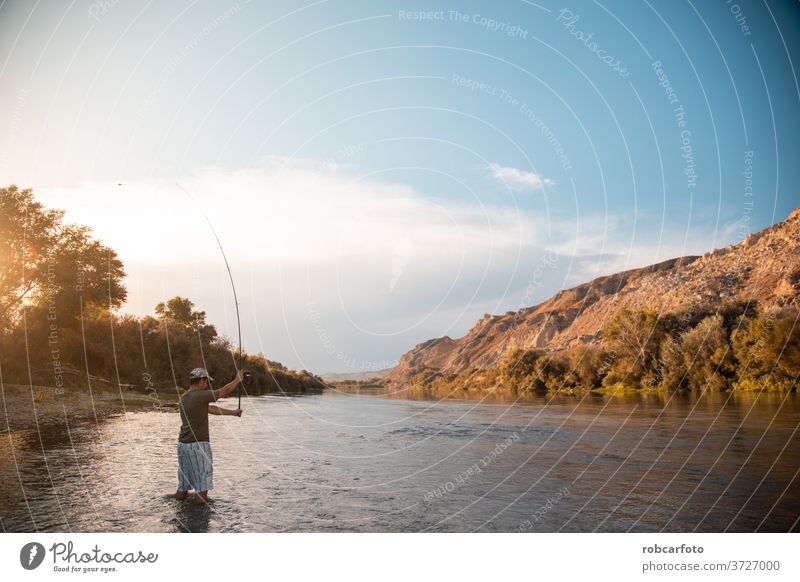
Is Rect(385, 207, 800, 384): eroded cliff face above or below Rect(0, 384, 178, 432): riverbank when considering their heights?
above

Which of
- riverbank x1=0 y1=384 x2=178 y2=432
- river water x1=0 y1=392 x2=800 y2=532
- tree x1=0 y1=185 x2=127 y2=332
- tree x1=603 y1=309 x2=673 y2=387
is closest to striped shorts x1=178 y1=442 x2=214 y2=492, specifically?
river water x1=0 y1=392 x2=800 y2=532

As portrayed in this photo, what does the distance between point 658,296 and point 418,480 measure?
84903mm

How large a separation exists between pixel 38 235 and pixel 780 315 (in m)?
58.1

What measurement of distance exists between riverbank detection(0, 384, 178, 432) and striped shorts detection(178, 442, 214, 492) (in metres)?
12.1

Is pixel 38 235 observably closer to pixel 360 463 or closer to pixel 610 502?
pixel 360 463

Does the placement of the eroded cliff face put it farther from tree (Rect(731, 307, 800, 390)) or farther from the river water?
the river water

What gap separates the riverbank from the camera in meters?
20.6

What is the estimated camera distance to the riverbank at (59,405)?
2056cm

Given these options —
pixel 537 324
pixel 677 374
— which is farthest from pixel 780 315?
pixel 537 324

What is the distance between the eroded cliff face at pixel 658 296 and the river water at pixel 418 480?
156 feet

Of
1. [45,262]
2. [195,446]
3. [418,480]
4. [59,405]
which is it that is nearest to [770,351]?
[418,480]

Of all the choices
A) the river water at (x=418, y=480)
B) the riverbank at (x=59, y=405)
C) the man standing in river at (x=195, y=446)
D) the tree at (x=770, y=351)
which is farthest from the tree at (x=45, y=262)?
the tree at (x=770, y=351)

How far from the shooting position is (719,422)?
2323 centimetres

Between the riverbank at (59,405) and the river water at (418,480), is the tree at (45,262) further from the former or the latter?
the river water at (418,480)
